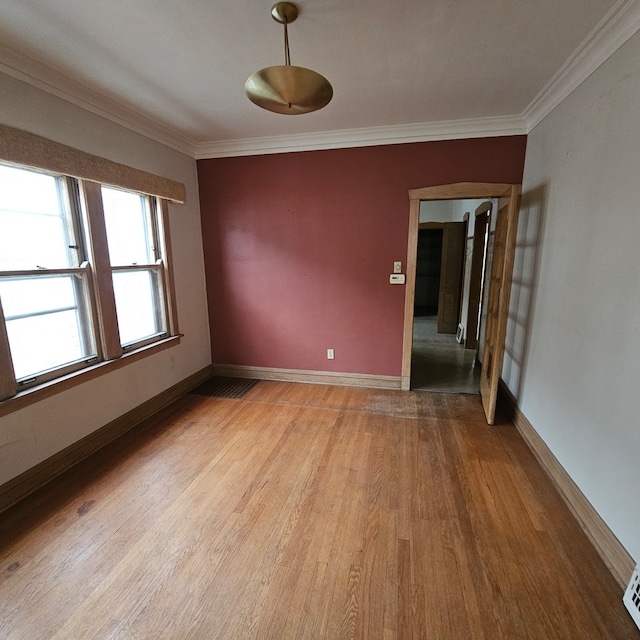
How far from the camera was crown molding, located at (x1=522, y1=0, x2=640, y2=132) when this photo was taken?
148 centimetres

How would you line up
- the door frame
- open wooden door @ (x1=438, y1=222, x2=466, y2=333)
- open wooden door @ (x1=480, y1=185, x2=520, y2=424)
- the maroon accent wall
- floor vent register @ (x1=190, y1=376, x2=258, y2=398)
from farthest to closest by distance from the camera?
open wooden door @ (x1=438, y1=222, x2=466, y2=333) → floor vent register @ (x1=190, y1=376, x2=258, y2=398) → the maroon accent wall → the door frame → open wooden door @ (x1=480, y1=185, x2=520, y2=424)

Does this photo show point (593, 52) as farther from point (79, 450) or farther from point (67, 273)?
point (79, 450)

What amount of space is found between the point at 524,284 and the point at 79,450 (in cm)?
367

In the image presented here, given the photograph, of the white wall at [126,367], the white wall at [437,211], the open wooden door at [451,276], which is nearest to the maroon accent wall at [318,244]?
the white wall at [126,367]

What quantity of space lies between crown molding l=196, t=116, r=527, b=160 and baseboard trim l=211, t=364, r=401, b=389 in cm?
234

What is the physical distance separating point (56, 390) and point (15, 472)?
0.49 m

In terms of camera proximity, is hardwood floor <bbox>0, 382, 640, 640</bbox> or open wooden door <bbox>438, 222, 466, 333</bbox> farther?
open wooden door <bbox>438, 222, 466, 333</bbox>

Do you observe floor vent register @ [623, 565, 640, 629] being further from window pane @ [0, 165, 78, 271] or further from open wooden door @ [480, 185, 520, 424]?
window pane @ [0, 165, 78, 271]

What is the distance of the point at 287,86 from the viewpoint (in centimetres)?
141

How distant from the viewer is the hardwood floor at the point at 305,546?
1275 mm

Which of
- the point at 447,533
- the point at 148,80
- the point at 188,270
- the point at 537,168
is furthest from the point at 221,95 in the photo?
the point at 447,533

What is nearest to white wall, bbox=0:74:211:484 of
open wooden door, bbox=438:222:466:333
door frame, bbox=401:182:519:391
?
door frame, bbox=401:182:519:391

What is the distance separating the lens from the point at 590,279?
176cm

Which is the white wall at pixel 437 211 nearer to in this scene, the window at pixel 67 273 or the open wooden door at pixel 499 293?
the open wooden door at pixel 499 293
